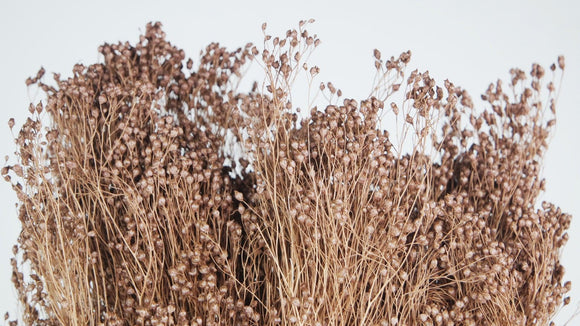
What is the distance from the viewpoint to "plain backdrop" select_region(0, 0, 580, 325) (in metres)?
2.40

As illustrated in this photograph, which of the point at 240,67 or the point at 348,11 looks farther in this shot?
the point at 348,11

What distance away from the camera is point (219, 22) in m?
2.44

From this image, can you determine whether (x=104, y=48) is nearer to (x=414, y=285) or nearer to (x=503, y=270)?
(x=414, y=285)

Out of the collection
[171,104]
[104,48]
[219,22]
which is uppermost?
[219,22]

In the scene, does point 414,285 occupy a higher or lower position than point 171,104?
lower

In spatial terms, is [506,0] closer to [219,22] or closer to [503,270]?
[219,22]

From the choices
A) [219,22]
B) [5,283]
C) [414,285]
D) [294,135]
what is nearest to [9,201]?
[5,283]

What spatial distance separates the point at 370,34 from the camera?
2.41m

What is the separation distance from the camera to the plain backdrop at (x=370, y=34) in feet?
7.89

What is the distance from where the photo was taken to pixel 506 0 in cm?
243

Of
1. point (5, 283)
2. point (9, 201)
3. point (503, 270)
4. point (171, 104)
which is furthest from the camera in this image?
point (9, 201)

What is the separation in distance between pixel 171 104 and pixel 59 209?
0.34 metres

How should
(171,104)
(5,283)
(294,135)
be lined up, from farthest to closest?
(5,283) < (171,104) < (294,135)

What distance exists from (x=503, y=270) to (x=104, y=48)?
3.00 feet
